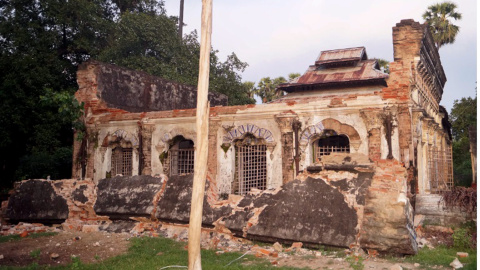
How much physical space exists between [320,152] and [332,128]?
1510mm

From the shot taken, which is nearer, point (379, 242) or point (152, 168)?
point (379, 242)

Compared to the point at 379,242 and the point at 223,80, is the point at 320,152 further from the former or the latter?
the point at 223,80

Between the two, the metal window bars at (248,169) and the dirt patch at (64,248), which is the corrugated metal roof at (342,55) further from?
the dirt patch at (64,248)

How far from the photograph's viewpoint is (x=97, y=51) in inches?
1080

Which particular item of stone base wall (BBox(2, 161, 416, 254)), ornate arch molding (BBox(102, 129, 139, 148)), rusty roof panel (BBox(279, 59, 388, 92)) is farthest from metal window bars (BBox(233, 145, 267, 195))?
rusty roof panel (BBox(279, 59, 388, 92))

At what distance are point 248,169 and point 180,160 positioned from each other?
332cm

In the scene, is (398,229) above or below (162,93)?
below

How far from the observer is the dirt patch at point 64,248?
906cm

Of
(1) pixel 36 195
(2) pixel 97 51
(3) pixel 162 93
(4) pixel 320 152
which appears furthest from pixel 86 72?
(4) pixel 320 152

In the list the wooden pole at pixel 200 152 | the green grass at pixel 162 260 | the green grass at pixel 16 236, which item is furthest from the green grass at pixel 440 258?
the green grass at pixel 16 236

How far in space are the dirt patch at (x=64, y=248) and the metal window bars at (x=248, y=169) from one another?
5632mm

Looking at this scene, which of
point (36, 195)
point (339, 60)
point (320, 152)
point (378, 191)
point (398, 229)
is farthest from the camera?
point (339, 60)

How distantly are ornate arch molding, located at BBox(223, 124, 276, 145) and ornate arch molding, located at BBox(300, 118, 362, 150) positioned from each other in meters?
1.17

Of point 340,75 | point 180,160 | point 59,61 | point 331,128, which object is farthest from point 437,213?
point 59,61
